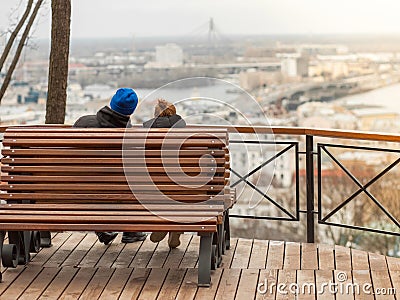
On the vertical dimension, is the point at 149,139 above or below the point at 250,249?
above

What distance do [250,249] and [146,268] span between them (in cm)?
83

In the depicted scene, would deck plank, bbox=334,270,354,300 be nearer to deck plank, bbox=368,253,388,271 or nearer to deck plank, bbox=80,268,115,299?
deck plank, bbox=368,253,388,271

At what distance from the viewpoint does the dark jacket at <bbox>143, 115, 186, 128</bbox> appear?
19.5 feet

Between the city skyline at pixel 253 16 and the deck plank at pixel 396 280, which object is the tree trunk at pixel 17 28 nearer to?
the deck plank at pixel 396 280

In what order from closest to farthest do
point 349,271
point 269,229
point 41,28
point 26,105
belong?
point 349,271
point 41,28
point 26,105
point 269,229

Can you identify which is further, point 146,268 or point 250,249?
point 250,249

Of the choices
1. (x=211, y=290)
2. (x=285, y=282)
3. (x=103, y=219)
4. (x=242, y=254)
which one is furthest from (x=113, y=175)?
(x=285, y=282)

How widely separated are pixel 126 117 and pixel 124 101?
123 mm

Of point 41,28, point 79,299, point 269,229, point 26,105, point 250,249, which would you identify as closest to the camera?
point 79,299

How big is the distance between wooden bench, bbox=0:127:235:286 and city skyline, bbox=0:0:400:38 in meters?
13.3

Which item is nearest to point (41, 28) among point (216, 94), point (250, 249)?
point (216, 94)

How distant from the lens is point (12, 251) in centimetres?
555

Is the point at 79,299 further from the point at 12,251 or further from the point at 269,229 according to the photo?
the point at 269,229

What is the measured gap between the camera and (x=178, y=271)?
555cm
